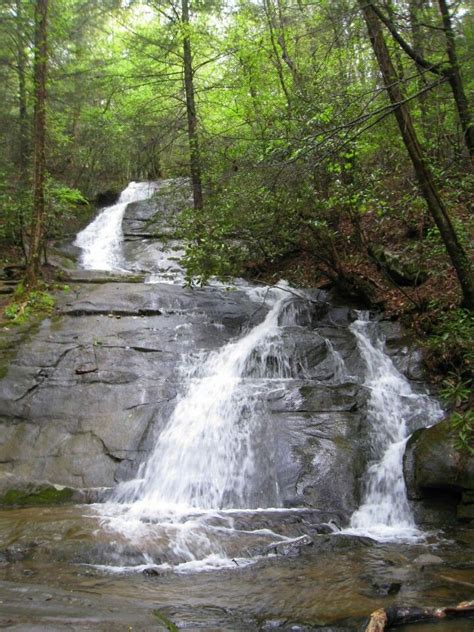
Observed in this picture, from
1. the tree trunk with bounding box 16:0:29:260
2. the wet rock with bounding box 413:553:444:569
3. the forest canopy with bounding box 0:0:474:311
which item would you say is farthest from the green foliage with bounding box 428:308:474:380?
the tree trunk with bounding box 16:0:29:260

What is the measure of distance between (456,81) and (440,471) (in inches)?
213

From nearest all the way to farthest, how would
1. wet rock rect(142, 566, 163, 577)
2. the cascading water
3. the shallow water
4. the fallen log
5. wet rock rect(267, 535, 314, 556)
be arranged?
1. the fallen log
2. the shallow water
3. wet rock rect(142, 566, 163, 577)
4. wet rock rect(267, 535, 314, 556)
5. the cascading water

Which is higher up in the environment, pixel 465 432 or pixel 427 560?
pixel 465 432

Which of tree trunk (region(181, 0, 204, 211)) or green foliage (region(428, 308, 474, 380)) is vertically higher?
tree trunk (region(181, 0, 204, 211))

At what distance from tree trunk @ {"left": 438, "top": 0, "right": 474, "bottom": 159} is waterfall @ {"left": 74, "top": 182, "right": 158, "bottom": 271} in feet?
34.5

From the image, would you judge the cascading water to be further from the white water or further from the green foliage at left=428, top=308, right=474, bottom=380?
the green foliage at left=428, top=308, right=474, bottom=380

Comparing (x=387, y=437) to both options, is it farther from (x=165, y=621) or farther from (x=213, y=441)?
(x=165, y=621)

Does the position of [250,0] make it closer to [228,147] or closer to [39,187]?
[228,147]

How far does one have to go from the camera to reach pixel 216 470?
279 inches

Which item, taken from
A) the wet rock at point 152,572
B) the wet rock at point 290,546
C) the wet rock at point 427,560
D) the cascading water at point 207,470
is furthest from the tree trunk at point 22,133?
the wet rock at point 427,560

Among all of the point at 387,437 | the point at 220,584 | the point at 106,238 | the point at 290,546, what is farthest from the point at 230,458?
the point at 106,238

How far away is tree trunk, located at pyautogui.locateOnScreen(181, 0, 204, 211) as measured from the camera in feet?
41.5

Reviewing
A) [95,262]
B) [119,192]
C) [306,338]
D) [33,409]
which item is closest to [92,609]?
[33,409]

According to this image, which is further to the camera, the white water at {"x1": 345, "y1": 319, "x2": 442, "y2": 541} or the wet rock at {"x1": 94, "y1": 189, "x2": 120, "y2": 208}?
the wet rock at {"x1": 94, "y1": 189, "x2": 120, "y2": 208}
